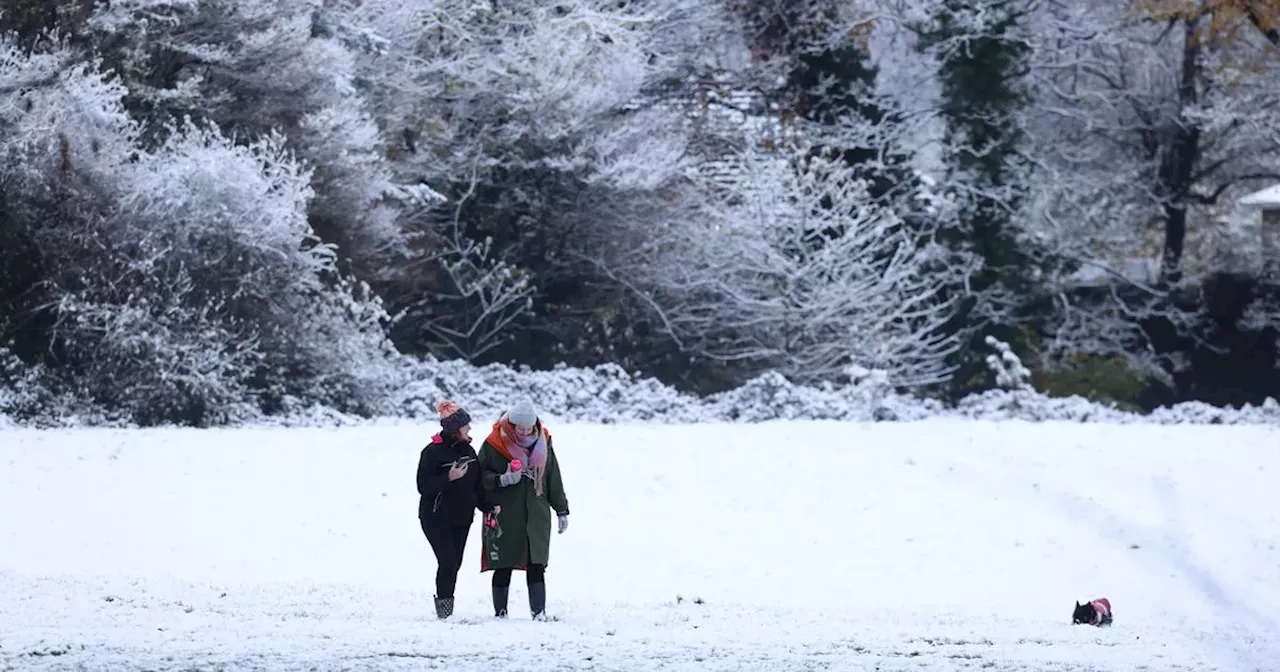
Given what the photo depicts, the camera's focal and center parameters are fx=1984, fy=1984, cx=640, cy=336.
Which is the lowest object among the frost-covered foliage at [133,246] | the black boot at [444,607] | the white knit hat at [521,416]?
the black boot at [444,607]

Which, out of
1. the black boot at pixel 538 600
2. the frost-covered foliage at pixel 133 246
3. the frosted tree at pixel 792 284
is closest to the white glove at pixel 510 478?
the black boot at pixel 538 600

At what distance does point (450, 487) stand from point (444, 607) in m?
0.82

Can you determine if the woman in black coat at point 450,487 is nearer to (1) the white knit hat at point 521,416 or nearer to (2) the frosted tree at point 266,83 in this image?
(1) the white knit hat at point 521,416

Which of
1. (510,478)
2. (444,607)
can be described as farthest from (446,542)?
(510,478)

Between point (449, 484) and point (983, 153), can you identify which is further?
point (983, 153)

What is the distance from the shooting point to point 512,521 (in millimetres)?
10891

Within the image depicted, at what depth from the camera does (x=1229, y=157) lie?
35438 mm

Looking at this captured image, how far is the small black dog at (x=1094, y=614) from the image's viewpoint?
12688 mm

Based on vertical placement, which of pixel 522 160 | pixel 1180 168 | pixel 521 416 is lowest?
pixel 521 416

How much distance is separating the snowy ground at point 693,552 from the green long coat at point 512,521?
401 millimetres

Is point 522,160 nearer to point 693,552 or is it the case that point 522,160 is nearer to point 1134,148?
point 693,552

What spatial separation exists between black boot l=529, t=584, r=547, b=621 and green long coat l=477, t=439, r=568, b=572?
242 mm

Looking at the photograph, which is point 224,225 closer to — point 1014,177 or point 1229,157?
point 1014,177

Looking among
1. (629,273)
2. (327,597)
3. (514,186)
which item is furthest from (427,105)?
(327,597)
